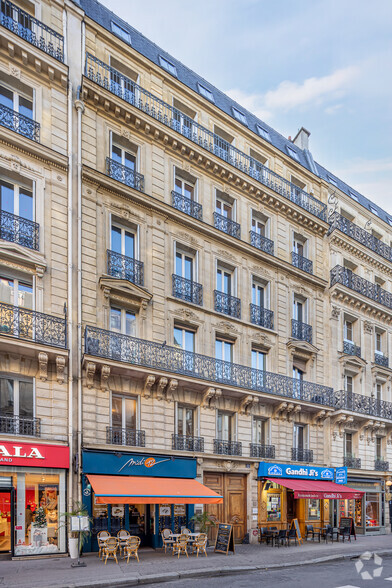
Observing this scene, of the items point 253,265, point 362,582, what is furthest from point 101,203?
point 362,582

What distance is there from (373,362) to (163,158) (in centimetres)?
1644

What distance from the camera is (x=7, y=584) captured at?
1114cm

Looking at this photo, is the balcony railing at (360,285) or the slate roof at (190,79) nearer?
the slate roof at (190,79)

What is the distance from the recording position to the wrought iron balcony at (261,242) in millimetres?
23353

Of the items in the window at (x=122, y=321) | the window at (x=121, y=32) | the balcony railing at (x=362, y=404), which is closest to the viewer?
the window at (x=122, y=321)

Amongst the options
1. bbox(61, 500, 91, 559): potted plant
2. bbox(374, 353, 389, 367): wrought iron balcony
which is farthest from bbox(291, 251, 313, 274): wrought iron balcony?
bbox(61, 500, 91, 559): potted plant

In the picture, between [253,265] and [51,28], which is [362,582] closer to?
[253,265]

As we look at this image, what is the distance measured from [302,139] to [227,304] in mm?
14681

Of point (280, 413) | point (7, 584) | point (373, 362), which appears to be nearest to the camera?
point (7, 584)

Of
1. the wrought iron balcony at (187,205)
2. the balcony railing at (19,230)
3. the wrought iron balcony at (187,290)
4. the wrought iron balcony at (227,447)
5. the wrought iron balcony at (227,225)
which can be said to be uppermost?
the wrought iron balcony at (187,205)

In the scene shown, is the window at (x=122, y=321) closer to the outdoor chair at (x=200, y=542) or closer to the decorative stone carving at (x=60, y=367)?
the decorative stone carving at (x=60, y=367)

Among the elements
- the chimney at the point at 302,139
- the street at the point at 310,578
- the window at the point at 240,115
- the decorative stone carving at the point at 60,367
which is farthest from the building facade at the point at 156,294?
the street at the point at 310,578

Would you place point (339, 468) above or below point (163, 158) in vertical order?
below

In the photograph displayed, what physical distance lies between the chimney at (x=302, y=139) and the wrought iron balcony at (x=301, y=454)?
17.2 meters
